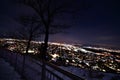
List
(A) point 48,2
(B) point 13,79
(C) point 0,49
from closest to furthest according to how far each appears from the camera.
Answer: (B) point 13,79, (A) point 48,2, (C) point 0,49

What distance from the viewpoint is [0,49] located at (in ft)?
70.2

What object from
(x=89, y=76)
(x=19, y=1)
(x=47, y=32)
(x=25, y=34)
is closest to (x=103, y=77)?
(x=89, y=76)

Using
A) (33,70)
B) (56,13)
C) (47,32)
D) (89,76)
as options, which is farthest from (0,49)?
(33,70)

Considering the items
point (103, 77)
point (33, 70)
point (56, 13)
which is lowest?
point (103, 77)

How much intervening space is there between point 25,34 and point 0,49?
59.1 feet

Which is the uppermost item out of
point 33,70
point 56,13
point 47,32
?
point 56,13

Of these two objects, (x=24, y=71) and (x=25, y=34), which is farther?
(x=25, y=34)

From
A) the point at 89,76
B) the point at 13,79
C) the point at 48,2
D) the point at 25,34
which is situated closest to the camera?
the point at 13,79

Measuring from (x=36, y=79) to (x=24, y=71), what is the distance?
223 centimetres

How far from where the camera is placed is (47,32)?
800 inches

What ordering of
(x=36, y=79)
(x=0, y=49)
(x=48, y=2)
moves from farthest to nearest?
(x=0, y=49), (x=48, y=2), (x=36, y=79)

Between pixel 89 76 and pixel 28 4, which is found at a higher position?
pixel 28 4

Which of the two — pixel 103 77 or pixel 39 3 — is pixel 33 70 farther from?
pixel 39 3

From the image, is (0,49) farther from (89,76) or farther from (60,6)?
(89,76)
